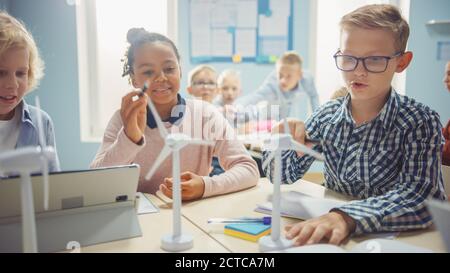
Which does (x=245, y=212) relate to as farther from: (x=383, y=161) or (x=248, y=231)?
Answer: (x=383, y=161)

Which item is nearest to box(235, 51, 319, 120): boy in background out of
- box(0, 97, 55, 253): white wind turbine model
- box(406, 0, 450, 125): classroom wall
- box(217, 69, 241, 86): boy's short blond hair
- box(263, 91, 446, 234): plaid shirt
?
box(217, 69, 241, 86): boy's short blond hair

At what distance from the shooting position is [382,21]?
1066mm

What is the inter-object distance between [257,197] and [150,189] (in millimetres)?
406

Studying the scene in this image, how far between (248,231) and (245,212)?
18cm

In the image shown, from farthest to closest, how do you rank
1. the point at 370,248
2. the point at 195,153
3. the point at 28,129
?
the point at 195,153 → the point at 28,129 → the point at 370,248

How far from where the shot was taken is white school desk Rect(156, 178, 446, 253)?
820mm

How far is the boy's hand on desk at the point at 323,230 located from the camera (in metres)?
0.79

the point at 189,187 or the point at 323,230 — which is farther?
the point at 189,187

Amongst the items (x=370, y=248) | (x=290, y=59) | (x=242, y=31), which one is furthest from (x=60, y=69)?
(x=370, y=248)

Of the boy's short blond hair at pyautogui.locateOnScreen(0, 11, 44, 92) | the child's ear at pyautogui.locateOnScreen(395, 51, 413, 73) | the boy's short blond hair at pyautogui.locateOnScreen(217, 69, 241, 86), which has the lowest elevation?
the boy's short blond hair at pyautogui.locateOnScreen(217, 69, 241, 86)

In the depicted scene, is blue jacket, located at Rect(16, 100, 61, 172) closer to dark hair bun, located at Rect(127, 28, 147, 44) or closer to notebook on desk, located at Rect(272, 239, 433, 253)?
dark hair bun, located at Rect(127, 28, 147, 44)

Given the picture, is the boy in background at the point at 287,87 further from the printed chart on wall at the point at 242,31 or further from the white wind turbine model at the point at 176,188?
the white wind turbine model at the point at 176,188

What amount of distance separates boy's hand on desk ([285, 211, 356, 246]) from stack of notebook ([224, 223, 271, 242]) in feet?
0.18

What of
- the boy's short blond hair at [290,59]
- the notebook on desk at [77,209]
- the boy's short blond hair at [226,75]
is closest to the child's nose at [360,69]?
the notebook on desk at [77,209]
